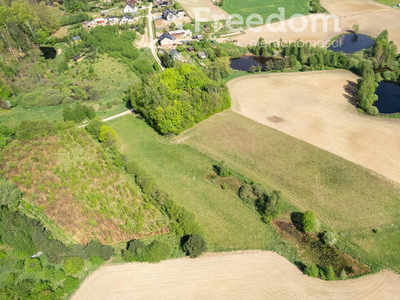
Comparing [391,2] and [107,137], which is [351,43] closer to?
[391,2]

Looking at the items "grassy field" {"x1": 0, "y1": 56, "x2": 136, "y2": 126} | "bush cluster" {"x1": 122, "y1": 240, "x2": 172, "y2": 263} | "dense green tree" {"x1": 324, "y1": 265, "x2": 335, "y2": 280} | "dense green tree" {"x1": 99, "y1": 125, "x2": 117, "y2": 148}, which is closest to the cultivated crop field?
"grassy field" {"x1": 0, "y1": 56, "x2": 136, "y2": 126}

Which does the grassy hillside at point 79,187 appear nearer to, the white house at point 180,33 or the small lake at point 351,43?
the white house at point 180,33

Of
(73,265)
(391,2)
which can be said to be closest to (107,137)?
(73,265)

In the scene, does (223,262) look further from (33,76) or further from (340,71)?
(33,76)

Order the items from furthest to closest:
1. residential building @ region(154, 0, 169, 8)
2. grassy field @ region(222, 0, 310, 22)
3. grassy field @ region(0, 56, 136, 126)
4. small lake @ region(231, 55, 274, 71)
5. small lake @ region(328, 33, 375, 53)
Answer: residential building @ region(154, 0, 169, 8), grassy field @ region(222, 0, 310, 22), small lake @ region(328, 33, 375, 53), small lake @ region(231, 55, 274, 71), grassy field @ region(0, 56, 136, 126)

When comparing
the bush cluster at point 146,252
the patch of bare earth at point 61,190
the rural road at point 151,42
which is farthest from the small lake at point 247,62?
the bush cluster at point 146,252

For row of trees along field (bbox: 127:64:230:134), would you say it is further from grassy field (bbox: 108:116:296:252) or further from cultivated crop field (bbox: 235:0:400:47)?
cultivated crop field (bbox: 235:0:400:47)
